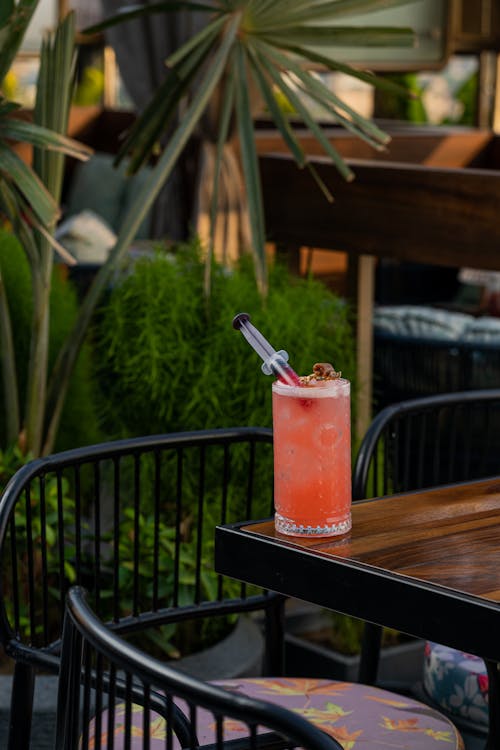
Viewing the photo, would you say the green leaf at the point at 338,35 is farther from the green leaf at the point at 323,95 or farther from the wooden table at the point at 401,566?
the wooden table at the point at 401,566

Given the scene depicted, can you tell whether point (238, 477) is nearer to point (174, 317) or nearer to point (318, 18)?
point (174, 317)

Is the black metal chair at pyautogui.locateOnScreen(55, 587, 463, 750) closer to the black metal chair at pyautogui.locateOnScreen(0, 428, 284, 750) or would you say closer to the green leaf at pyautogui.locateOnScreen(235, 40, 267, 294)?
the black metal chair at pyautogui.locateOnScreen(0, 428, 284, 750)

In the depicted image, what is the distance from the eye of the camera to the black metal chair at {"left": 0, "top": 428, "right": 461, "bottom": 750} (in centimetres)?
150

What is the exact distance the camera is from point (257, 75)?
2455mm

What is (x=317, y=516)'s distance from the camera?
126 centimetres

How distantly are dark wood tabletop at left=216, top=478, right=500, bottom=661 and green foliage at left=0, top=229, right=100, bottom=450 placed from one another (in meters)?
1.37

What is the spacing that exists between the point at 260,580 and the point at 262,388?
1.25 metres

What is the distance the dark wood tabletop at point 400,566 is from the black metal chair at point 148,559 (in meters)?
0.24

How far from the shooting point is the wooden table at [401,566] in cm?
112

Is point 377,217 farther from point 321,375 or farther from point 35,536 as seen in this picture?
point 321,375

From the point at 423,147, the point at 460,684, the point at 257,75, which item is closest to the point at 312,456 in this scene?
the point at 460,684

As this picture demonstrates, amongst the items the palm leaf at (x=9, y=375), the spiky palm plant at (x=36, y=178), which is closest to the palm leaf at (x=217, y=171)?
the spiky palm plant at (x=36, y=178)

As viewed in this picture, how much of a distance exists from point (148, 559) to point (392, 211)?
37.5 inches

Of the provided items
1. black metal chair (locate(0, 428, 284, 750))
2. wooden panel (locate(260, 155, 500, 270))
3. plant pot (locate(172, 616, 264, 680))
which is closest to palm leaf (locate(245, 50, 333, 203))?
wooden panel (locate(260, 155, 500, 270))
